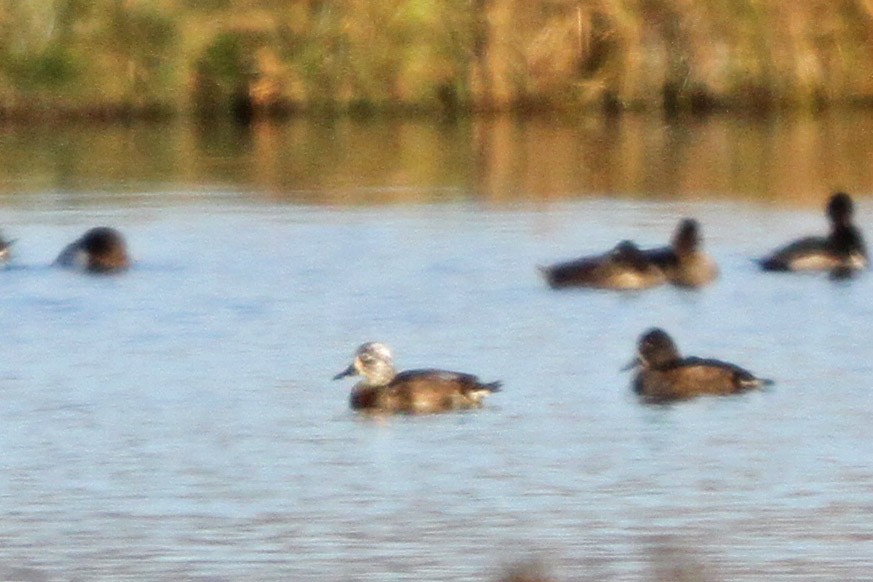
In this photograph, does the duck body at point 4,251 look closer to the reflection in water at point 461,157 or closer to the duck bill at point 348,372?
the reflection in water at point 461,157

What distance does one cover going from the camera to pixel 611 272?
15.0 metres

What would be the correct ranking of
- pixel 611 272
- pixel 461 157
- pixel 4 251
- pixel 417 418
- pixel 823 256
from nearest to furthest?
pixel 417 418, pixel 611 272, pixel 823 256, pixel 4 251, pixel 461 157

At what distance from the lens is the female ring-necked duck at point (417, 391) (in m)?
10.6

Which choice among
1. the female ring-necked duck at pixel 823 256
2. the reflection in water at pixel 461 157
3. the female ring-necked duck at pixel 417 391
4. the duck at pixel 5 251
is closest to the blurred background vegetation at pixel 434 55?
the reflection in water at pixel 461 157

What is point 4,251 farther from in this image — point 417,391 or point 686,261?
point 417,391

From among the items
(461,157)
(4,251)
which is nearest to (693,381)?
(4,251)

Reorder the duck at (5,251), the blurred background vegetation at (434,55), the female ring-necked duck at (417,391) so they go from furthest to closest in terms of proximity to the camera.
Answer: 1. the blurred background vegetation at (434,55)
2. the duck at (5,251)
3. the female ring-necked duck at (417,391)

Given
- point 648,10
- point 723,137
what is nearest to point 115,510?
point 723,137

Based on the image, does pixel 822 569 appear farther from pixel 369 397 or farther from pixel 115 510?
pixel 369 397

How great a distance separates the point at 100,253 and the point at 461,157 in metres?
11.2

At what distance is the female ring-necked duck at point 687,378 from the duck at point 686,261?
12.7 feet

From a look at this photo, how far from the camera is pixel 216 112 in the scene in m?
35.2

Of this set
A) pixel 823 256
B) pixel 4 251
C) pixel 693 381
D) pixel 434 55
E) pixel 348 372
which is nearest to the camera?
pixel 348 372

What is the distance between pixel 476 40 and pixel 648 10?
7.57 ft
